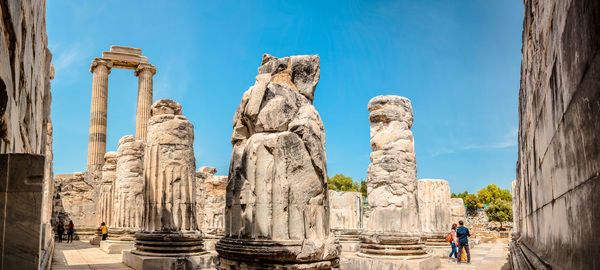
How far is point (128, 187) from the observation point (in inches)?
599

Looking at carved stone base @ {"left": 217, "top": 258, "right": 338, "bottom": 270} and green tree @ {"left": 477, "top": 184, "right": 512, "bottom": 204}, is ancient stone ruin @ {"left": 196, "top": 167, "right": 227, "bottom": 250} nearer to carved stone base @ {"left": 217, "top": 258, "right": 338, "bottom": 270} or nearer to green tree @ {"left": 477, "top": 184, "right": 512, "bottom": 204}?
carved stone base @ {"left": 217, "top": 258, "right": 338, "bottom": 270}

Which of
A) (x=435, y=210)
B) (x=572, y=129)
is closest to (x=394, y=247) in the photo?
(x=435, y=210)

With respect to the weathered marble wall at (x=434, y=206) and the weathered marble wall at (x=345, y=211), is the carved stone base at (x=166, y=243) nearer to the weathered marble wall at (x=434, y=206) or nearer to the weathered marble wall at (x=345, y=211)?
the weathered marble wall at (x=434, y=206)

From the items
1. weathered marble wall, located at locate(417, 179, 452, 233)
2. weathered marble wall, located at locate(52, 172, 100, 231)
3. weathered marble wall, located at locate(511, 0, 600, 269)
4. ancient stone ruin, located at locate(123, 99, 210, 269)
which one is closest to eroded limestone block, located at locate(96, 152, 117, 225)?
weathered marble wall, located at locate(52, 172, 100, 231)

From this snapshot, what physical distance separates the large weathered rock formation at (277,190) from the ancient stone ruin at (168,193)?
4.23 m

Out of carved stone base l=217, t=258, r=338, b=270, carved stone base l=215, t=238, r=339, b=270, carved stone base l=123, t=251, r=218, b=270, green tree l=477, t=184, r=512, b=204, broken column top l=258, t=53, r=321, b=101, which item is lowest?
carved stone base l=123, t=251, r=218, b=270

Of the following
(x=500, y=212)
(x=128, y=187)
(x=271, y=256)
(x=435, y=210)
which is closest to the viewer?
(x=271, y=256)

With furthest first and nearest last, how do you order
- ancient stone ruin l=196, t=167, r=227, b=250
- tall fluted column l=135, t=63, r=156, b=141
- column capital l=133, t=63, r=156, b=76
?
1. column capital l=133, t=63, r=156, b=76
2. tall fluted column l=135, t=63, r=156, b=141
3. ancient stone ruin l=196, t=167, r=227, b=250

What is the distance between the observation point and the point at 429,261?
10.3m

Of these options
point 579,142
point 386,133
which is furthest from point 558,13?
point 386,133

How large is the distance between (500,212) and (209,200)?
2813cm

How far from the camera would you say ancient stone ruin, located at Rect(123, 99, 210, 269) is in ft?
31.5

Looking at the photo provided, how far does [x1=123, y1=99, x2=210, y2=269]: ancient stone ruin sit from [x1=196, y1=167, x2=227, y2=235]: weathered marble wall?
26.1ft

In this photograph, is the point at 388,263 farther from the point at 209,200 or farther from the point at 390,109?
the point at 209,200
